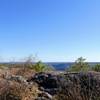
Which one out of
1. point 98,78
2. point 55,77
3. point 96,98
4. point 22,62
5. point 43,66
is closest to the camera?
point 96,98

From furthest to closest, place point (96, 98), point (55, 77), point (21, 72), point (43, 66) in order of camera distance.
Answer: point (43, 66)
point (21, 72)
point (55, 77)
point (96, 98)

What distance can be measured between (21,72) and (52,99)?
522 cm

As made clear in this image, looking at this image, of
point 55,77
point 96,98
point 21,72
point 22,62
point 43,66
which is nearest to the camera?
point 96,98

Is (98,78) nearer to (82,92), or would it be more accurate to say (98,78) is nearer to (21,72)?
(82,92)

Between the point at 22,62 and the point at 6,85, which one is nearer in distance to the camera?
the point at 6,85

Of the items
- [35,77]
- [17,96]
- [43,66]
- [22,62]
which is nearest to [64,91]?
[17,96]

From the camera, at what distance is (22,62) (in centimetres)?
1662

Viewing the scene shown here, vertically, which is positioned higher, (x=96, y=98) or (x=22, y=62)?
(x=22, y=62)

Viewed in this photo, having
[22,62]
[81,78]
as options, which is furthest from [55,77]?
[22,62]

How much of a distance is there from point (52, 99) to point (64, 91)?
1.69 feet

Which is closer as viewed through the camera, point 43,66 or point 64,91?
point 64,91

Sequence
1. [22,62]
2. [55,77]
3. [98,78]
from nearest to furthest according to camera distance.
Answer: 1. [98,78]
2. [55,77]
3. [22,62]

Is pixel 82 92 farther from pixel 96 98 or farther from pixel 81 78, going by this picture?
pixel 81 78

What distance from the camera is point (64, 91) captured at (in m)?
8.71
